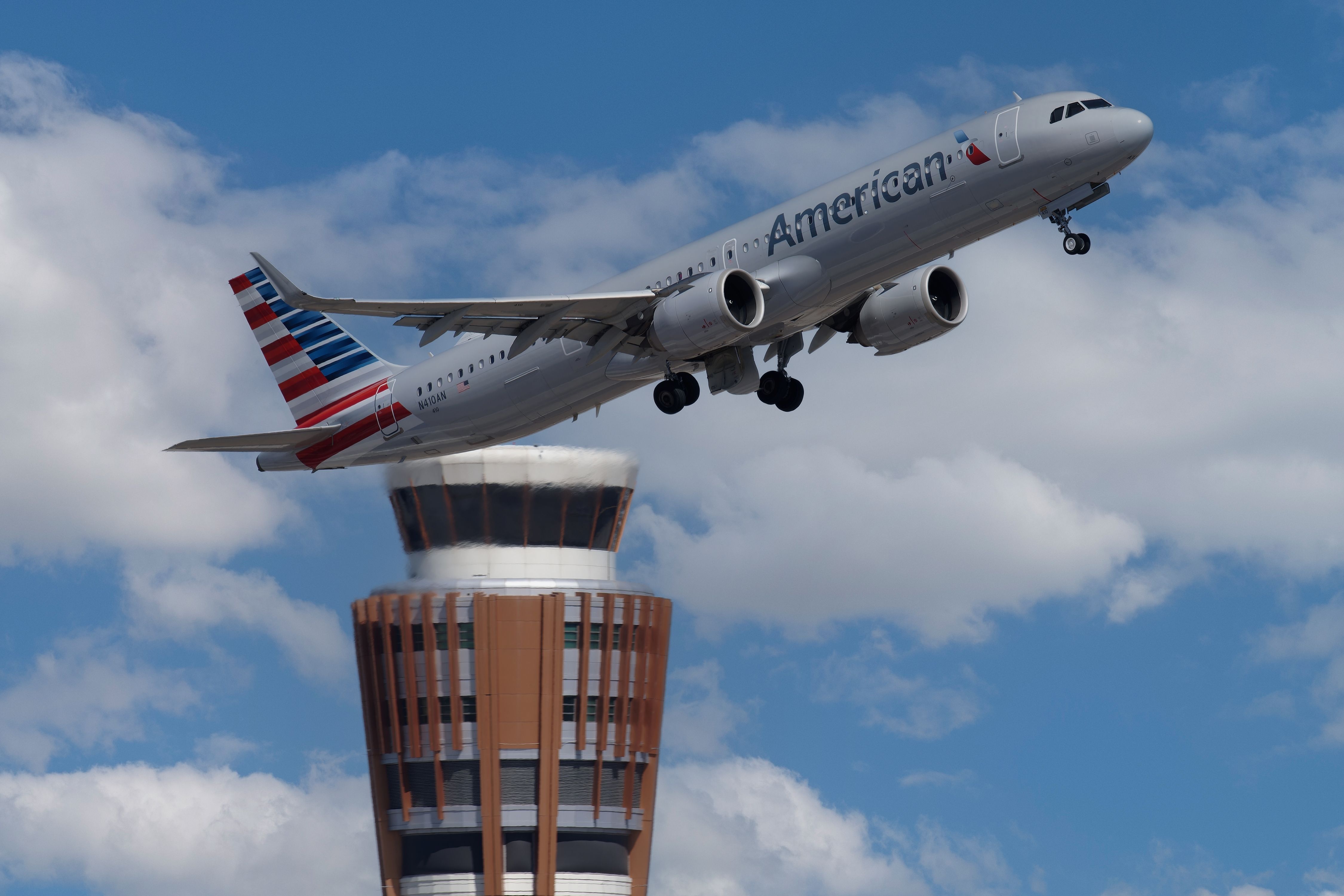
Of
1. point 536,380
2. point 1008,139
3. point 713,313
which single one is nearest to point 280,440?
point 536,380

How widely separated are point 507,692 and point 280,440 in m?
33.7

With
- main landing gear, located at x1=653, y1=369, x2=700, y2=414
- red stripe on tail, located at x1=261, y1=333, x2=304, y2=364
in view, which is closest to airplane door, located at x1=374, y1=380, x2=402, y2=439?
red stripe on tail, located at x1=261, y1=333, x2=304, y2=364

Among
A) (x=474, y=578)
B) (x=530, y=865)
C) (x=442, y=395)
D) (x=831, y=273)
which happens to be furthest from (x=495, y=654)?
(x=831, y=273)

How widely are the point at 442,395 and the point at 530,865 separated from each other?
4104 centimetres

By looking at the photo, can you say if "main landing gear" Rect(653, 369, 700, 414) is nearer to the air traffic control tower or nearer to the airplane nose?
the airplane nose

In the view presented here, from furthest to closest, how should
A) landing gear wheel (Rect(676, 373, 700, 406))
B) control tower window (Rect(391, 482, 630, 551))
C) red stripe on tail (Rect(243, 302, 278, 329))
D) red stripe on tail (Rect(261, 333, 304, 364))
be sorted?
control tower window (Rect(391, 482, 630, 551)), red stripe on tail (Rect(243, 302, 278, 329)), red stripe on tail (Rect(261, 333, 304, 364)), landing gear wheel (Rect(676, 373, 700, 406))

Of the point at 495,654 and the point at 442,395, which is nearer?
the point at 442,395

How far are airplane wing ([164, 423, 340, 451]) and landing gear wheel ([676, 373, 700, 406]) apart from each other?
13.0 metres

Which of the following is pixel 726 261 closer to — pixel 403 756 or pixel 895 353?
pixel 895 353

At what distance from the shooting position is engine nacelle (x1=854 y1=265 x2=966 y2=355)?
46.9 metres

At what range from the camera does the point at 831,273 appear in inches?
1671

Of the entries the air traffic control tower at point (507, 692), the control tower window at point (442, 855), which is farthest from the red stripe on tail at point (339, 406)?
the control tower window at point (442, 855)

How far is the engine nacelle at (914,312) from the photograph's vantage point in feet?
154

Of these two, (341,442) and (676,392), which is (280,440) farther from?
(676,392)
